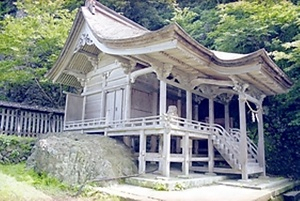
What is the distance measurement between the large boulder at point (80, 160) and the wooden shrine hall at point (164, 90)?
72 centimetres

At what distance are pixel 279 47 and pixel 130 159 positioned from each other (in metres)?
8.23

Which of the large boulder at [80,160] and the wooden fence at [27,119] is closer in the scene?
the large boulder at [80,160]

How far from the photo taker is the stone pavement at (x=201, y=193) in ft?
20.7

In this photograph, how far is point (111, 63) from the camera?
11.8 meters

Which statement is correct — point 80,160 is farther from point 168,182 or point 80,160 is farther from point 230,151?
point 230,151

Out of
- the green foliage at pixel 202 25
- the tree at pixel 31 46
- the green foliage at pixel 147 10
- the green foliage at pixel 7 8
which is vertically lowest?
the tree at pixel 31 46

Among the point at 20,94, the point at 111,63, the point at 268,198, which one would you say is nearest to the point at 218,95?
the point at 111,63

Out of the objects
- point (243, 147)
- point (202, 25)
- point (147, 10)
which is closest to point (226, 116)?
point (243, 147)

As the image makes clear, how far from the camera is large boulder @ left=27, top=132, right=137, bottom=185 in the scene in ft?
25.5

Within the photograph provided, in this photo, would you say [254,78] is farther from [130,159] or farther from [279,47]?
[130,159]

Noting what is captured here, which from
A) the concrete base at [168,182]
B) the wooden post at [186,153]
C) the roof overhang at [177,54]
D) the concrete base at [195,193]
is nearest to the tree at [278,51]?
the roof overhang at [177,54]

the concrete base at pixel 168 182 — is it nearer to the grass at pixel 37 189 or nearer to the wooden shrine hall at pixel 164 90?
the wooden shrine hall at pixel 164 90

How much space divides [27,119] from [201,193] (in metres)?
9.68

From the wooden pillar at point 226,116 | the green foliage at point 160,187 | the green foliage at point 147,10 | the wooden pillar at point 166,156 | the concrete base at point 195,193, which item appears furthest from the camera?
the green foliage at point 147,10
